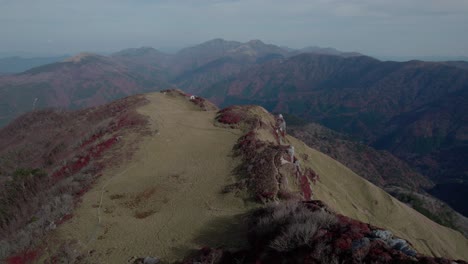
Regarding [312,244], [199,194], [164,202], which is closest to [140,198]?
[164,202]

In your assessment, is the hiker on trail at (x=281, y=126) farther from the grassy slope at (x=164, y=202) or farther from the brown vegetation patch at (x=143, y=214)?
the brown vegetation patch at (x=143, y=214)

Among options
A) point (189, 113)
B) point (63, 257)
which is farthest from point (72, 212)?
point (189, 113)

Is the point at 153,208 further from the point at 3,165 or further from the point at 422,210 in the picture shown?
the point at 422,210

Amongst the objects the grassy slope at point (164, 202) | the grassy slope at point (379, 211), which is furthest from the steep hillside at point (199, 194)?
the grassy slope at point (379, 211)

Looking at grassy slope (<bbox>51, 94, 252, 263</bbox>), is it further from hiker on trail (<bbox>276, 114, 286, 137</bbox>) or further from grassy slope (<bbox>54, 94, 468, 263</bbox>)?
hiker on trail (<bbox>276, 114, 286, 137</bbox>)

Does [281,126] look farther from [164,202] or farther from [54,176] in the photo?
[54,176]

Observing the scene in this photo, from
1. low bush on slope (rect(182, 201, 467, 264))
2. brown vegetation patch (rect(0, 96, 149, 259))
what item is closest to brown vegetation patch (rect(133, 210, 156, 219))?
brown vegetation patch (rect(0, 96, 149, 259))
